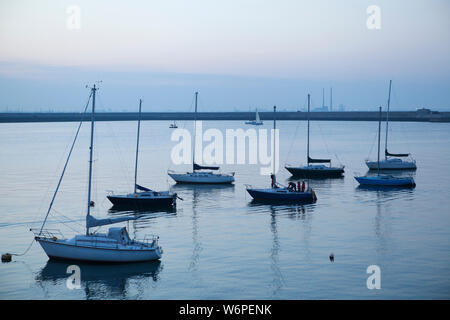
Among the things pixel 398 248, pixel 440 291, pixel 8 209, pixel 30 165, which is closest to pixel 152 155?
pixel 30 165

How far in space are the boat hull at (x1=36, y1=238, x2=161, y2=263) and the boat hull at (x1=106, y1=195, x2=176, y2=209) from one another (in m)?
16.8

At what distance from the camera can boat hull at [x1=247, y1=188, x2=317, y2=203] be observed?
5382 centimetres

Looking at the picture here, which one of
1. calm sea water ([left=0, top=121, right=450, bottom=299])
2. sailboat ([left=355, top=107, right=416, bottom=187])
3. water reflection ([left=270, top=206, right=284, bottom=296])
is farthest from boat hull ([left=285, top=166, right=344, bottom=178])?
water reflection ([left=270, top=206, right=284, bottom=296])

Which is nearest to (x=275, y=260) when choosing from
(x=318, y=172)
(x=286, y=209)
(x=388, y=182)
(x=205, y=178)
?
(x=286, y=209)

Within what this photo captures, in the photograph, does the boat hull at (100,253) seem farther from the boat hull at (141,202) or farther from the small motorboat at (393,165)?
the small motorboat at (393,165)

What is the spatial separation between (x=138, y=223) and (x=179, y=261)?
11.2m

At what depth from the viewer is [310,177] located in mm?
74875

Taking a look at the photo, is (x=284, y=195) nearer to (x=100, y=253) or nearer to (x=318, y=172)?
(x=318, y=172)

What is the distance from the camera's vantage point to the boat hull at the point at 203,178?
6675 centimetres

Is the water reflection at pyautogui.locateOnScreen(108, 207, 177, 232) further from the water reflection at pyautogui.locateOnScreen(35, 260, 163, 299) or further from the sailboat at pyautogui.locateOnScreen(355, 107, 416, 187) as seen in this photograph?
the sailboat at pyautogui.locateOnScreen(355, 107, 416, 187)

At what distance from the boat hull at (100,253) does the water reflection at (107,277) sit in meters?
0.31

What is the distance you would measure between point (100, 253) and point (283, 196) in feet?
80.1

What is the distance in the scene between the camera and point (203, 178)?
6725 centimetres
